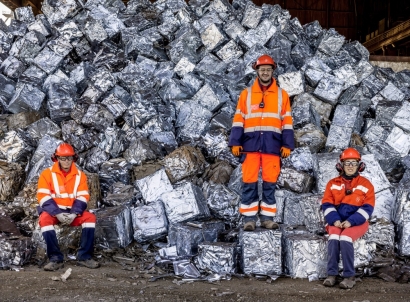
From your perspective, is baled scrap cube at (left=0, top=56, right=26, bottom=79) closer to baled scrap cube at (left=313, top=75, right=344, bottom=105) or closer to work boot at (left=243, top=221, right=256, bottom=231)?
baled scrap cube at (left=313, top=75, right=344, bottom=105)

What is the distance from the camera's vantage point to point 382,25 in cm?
2094

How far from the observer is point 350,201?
495 cm

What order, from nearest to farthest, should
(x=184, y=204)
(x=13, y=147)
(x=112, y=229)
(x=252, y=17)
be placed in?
(x=112, y=229) < (x=184, y=204) < (x=13, y=147) < (x=252, y=17)

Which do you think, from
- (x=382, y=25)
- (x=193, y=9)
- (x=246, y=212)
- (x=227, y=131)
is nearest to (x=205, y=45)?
(x=193, y=9)

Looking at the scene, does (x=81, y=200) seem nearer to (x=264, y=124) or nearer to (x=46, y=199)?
(x=46, y=199)

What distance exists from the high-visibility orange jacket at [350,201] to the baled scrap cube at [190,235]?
142cm

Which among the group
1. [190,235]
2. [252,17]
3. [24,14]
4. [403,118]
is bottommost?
[190,235]

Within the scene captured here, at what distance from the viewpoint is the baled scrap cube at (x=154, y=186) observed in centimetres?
622

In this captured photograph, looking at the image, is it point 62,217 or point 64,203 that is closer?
point 62,217

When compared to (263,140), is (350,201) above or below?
below

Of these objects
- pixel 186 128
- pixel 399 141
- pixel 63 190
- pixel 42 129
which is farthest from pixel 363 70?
pixel 63 190

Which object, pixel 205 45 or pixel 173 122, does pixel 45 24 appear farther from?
pixel 173 122

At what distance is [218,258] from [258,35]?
5.47 m

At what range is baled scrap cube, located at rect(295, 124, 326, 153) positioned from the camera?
7.02 m
